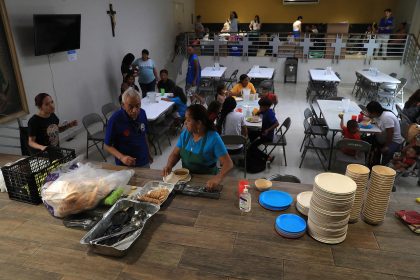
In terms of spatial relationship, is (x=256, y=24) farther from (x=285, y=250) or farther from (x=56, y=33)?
(x=285, y=250)

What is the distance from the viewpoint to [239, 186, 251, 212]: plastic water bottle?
1985 mm

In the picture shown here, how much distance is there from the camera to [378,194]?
1.84 metres

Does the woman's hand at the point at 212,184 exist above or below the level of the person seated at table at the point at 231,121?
above

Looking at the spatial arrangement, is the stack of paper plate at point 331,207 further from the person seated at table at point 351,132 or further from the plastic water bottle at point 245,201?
the person seated at table at point 351,132

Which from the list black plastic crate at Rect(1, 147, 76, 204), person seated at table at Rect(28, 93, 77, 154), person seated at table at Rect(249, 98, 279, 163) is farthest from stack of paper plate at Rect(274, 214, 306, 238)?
person seated at table at Rect(249, 98, 279, 163)

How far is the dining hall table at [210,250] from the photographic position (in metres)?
1.55

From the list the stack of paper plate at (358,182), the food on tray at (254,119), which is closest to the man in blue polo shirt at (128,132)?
the stack of paper plate at (358,182)

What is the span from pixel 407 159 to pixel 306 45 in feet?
25.2

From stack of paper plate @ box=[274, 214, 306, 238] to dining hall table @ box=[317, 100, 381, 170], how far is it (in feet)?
10.3

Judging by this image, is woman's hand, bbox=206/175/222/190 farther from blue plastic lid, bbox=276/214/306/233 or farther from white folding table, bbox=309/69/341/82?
white folding table, bbox=309/69/341/82

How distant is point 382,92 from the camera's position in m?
7.96

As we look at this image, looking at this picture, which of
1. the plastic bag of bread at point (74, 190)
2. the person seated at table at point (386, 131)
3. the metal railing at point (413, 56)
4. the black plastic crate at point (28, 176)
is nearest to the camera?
the plastic bag of bread at point (74, 190)

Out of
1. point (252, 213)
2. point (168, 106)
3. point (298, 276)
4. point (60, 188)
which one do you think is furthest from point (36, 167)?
point (168, 106)

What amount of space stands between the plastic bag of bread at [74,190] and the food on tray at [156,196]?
0.22m
